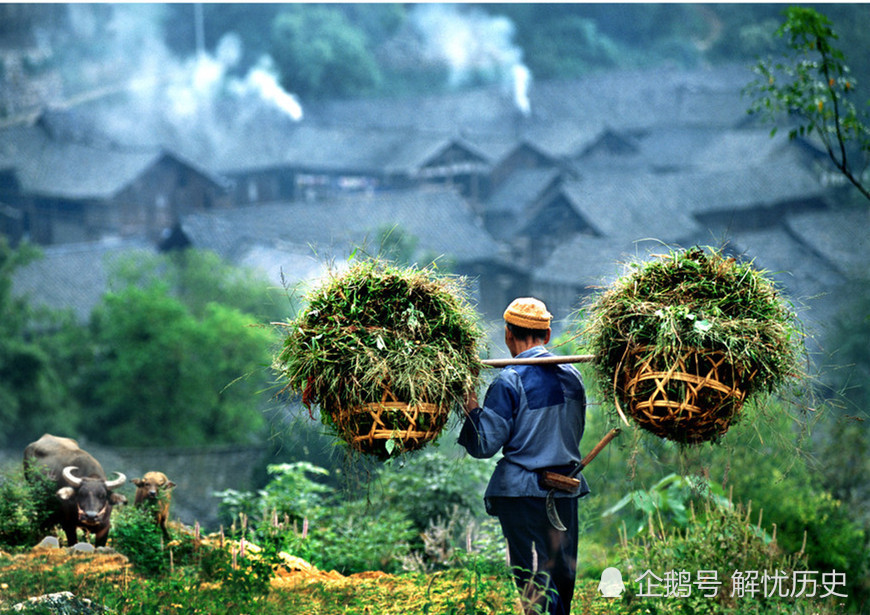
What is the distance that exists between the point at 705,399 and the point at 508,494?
0.92 m

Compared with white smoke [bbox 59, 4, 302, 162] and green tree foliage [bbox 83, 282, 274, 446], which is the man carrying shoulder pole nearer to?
green tree foliage [bbox 83, 282, 274, 446]

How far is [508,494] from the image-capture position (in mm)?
3826

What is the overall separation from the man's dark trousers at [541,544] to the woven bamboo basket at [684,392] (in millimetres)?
586

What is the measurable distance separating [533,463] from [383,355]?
808mm

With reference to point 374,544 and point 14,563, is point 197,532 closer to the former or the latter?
point 14,563

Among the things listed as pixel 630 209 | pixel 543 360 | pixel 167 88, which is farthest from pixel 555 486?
pixel 167 88

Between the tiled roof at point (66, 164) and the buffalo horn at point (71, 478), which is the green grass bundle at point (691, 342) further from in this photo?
the tiled roof at point (66, 164)

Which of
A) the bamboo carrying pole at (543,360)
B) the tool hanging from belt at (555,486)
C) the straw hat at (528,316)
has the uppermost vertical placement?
the straw hat at (528,316)

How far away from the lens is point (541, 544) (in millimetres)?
3848

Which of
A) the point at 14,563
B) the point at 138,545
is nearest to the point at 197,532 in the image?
the point at 138,545

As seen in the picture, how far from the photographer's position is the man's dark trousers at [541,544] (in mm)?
3838

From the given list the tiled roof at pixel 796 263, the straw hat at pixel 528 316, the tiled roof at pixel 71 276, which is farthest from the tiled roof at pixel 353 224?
the straw hat at pixel 528 316

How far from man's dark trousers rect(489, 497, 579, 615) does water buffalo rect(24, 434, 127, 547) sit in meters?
2.95

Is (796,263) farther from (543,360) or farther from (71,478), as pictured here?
(543,360)
